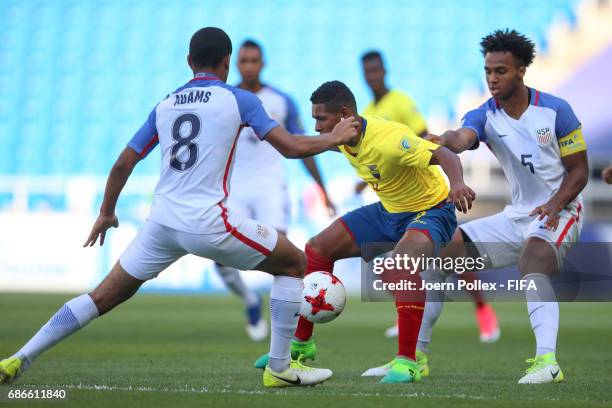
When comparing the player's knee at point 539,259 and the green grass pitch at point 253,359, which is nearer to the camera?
the green grass pitch at point 253,359

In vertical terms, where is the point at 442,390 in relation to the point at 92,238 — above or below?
below

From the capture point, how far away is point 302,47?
25578mm

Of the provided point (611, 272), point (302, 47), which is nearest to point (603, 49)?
point (302, 47)

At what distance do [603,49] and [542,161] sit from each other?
16114mm

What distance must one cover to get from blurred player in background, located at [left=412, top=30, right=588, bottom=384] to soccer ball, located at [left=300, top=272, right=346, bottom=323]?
926mm

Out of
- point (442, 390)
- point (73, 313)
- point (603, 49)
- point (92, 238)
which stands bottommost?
point (442, 390)

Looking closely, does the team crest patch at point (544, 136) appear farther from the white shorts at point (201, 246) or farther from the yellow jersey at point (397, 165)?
the white shorts at point (201, 246)

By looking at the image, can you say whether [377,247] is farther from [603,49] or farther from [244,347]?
[603,49]

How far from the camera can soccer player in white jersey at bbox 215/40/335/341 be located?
10.3 m

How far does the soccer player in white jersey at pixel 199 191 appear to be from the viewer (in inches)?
222

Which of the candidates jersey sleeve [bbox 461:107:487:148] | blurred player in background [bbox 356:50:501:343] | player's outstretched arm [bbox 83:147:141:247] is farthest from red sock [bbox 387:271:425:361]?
blurred player in background [bbox 356:50:501:343]

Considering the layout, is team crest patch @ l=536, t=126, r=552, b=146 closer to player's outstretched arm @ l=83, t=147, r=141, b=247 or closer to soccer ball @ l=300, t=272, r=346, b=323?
soccer ball @ l=300, t=272, r=346, b=323

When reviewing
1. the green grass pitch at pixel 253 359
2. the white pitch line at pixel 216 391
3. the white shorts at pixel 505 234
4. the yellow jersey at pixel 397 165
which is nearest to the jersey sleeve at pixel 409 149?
the yellow jersey at pixel 397 165

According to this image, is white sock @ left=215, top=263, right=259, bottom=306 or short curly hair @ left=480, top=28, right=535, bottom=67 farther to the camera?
white sock @ left=215, top=263, right=259, bottom=306
